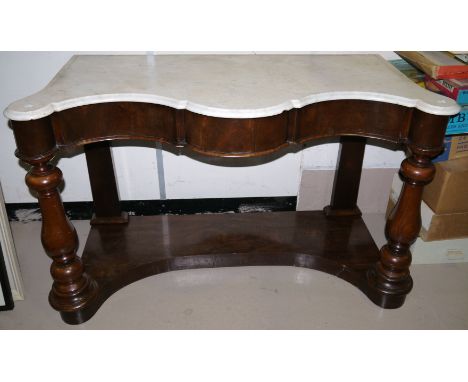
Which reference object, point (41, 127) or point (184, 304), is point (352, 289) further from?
point (41, 127)

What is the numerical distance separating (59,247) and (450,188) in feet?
4.67

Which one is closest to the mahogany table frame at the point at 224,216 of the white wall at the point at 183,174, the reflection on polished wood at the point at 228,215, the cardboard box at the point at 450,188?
the reflection on polished wood at the point at 228,215

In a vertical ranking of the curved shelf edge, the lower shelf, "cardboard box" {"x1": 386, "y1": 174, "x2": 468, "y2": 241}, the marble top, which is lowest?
the curved shelf edge

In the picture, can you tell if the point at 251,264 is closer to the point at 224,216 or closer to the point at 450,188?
the point at 224,216

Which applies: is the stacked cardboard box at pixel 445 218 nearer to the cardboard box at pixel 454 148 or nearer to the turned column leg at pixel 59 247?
the cardboard box at pixel 454 148

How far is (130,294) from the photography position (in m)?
1.77

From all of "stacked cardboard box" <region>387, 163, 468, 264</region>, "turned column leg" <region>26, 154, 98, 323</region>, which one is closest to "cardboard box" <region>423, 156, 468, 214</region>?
"stacked cardboard box" <region>387, 163, 468, 264</region>

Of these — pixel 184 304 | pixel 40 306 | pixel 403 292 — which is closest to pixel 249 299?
pixel 184 304

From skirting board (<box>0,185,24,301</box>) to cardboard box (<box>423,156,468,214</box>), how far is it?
159 centimetres

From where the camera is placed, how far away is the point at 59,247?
1513 millimetres

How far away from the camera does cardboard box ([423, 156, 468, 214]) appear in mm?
1744

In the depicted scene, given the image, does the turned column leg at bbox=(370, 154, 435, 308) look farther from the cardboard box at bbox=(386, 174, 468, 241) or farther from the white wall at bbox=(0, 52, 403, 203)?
the white wall at bbox=(0, 52, 403, 203)

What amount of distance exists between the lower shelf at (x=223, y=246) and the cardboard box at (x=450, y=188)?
31 cm

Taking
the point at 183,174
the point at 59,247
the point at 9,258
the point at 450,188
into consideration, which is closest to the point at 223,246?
the point at 183,174
